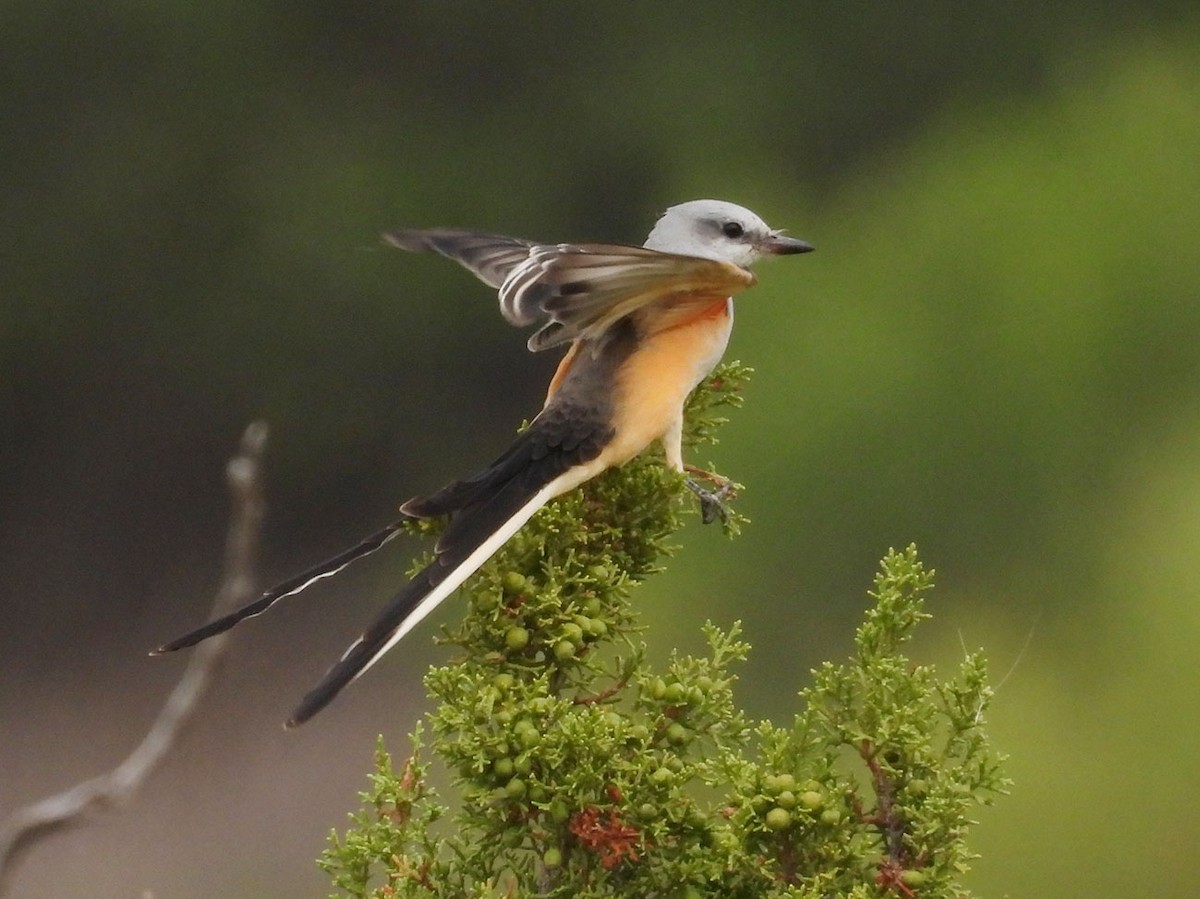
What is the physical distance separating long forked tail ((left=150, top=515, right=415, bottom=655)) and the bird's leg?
0.83 feet

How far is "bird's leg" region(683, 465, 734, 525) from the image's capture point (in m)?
1.18

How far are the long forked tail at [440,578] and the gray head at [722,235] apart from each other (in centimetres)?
40

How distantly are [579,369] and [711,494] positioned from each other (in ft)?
0.50

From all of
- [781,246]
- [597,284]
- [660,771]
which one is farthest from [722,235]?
[660,771]

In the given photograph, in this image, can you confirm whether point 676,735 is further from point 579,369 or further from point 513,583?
point 579,369

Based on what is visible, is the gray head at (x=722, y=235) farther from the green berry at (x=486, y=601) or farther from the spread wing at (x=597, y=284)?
the green berry at (x=486, y=601)

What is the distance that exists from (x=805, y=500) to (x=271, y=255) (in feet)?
4.39

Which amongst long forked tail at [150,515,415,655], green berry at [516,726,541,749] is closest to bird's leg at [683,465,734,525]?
long forked tail at [150,515,415,655]

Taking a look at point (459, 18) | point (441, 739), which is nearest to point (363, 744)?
point (459, 18)

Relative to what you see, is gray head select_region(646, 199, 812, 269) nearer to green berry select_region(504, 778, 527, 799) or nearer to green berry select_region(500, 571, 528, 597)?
green berry select_region(500, 571, 528, 597)

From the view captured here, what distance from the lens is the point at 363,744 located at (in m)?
3.49

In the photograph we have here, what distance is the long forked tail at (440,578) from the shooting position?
2.92ft

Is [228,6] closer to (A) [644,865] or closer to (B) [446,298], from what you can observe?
(B) [446,298]

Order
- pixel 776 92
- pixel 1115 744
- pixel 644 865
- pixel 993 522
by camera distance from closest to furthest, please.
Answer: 1. pixel 644 865
2. pixel 1115 744
3. pixel 993 522
4. pixel 776 92
